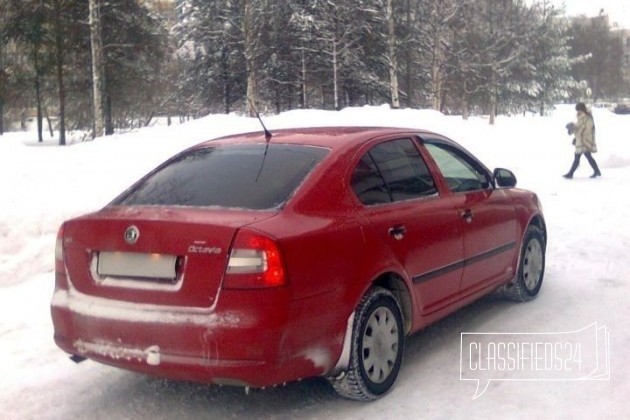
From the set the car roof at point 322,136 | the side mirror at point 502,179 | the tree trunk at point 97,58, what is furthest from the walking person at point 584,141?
the tree trunk at point 97,58

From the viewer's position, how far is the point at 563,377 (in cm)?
468

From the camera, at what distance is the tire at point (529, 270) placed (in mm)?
6332

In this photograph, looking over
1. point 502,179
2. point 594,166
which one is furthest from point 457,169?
point 594,166

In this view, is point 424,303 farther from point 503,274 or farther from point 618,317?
point 618,317

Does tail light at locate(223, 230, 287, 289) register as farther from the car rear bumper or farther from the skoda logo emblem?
the skoda logo emblem

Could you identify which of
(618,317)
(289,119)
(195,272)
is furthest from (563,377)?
(289,119)

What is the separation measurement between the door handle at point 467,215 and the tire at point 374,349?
3.59ft

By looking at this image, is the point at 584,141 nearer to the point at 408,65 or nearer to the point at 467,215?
the point at 467,215

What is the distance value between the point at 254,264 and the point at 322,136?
1.44 m

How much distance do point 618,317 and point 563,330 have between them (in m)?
0.55

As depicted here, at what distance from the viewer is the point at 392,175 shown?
4.95 m

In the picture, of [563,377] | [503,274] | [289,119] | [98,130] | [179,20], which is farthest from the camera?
[179,20]

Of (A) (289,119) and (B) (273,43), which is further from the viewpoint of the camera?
(B) (273,43)

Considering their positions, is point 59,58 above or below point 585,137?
above
